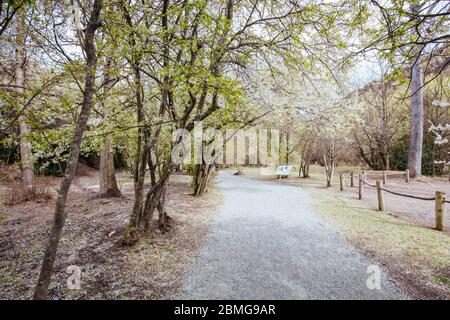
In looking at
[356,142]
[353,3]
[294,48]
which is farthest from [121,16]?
[356,142]

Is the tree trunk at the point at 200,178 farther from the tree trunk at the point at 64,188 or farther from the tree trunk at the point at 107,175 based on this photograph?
the tree trunk at the point at 64,188

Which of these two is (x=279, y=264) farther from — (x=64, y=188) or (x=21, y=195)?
(x=21, y=195)

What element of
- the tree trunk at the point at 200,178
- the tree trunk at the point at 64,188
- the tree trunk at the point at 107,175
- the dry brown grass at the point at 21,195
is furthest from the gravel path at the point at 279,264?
the dry brown grass at the point at 21,195

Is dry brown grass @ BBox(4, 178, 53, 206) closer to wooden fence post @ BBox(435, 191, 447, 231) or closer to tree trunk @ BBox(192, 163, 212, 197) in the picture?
tree trunk @ BBox(192, 163, 212, 197)

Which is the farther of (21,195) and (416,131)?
(416,131)

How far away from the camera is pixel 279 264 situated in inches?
143

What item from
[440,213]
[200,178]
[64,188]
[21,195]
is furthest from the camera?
[200,178]

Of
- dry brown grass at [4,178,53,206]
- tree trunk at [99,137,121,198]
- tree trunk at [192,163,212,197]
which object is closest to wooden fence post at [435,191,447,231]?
tree trunk at [192,163,212,197]

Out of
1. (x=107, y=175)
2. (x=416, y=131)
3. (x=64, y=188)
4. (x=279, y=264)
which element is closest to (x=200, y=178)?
(x=107, y=175)

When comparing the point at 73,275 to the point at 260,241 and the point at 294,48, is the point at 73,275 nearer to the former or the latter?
the point at 260,241

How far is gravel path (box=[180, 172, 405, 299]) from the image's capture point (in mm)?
2945

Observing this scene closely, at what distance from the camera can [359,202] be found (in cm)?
810

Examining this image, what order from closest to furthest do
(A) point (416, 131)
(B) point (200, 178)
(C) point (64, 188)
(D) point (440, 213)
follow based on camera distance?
1. (C) point (64, 188)
2. (D) point (440, 213)
3. (B) point (200, 178)
4. (A) point (416, 131)
